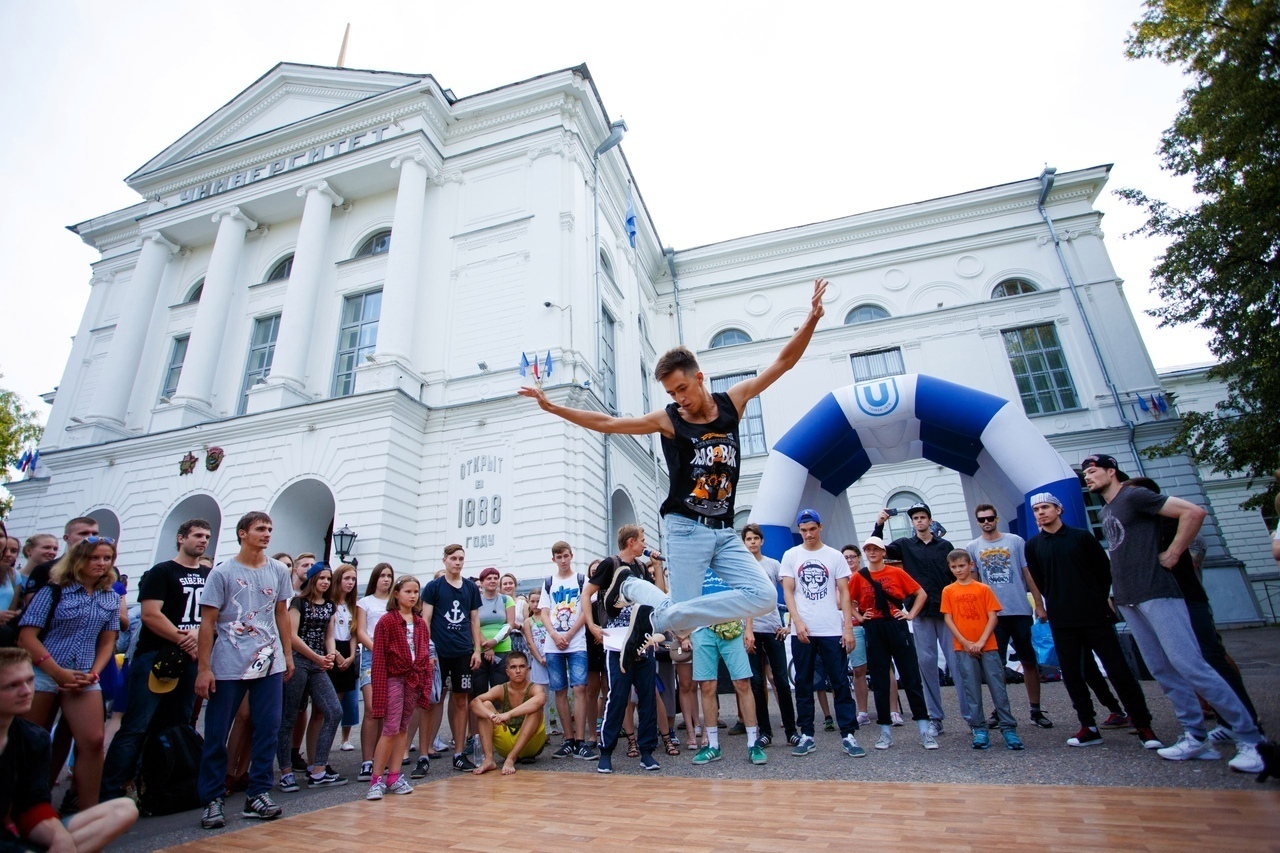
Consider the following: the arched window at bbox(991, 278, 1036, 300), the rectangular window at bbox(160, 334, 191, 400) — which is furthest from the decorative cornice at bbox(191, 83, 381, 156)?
the arched window at bbox(991, 278, 1036, 300)

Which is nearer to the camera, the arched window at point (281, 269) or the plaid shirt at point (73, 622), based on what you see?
the plaid shirt at point (73, 622)

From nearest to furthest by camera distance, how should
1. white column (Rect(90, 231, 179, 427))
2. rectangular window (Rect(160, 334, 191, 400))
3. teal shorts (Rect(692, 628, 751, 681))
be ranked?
teal shorts (Rect(692, 628, 751, 681))
white column (Rect(90, 231, 179, 427))
rectangular window (Rect(160, 334, 191, 400))

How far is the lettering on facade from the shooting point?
677 inches

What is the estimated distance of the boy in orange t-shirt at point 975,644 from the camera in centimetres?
462

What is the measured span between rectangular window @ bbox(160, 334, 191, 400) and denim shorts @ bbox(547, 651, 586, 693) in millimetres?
17888

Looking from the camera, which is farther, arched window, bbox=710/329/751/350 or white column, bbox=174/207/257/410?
arched window, bbox=710/329/751/350

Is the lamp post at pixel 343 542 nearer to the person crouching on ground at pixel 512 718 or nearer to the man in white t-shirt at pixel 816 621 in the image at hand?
the person crouching on ground at pixel 512 718

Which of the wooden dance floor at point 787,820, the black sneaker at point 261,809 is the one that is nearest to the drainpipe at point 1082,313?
the wooden dance floor at point 787,820

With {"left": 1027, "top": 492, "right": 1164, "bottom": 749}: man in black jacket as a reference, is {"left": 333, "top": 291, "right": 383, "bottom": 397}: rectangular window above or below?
above

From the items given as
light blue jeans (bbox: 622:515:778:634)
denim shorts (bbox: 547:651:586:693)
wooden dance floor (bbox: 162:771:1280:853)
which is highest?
light blue jeans (bbox: 622:515:778:634)

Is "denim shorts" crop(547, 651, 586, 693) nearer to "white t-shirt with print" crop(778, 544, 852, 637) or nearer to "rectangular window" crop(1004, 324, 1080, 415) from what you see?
"white t-shirt with print" crop(778, 544, 852, 637)

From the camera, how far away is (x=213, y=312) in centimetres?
1695

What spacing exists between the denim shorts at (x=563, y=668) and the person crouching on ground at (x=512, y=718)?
0.23 metres

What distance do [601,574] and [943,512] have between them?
55.7 feet
